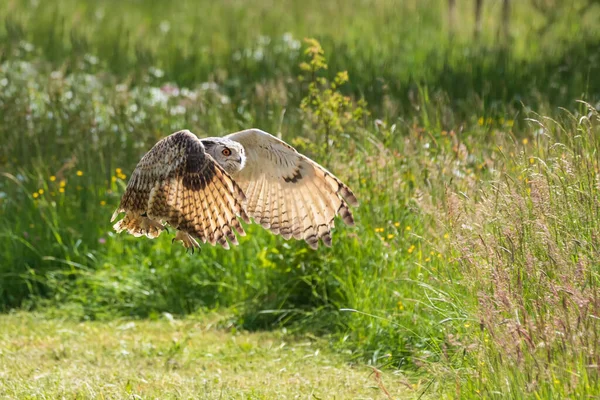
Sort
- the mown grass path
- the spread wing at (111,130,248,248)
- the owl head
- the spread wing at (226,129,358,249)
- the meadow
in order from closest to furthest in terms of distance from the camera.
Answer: the meadow, the spread wing at (111,130,248,248), the owl head, the mown grass path, the spread wing at (226,129,358,249)

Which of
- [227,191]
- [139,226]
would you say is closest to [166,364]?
[139,226]

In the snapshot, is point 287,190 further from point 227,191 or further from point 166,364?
point 166,364

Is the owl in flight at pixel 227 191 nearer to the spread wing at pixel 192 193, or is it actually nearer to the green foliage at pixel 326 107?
the spread wing at pixel 192 193

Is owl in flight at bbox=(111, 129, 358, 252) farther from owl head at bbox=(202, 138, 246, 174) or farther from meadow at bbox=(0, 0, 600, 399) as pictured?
meadow at bbox=(0, 0, 600, 399)

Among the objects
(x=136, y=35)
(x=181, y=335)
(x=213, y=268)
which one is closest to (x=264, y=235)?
(x=213, y=268)

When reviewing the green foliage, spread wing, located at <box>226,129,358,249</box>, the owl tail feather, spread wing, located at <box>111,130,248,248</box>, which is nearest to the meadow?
the green foliage

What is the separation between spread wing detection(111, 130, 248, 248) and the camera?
5449 millimetres

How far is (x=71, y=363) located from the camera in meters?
6.94

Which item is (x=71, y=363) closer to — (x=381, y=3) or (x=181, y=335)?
(x=181, y=335)

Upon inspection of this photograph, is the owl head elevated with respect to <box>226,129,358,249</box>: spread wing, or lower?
elevated

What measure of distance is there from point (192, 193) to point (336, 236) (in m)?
2.26

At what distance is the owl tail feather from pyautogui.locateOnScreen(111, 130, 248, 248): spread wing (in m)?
0.41

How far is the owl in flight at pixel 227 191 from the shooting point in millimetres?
5465

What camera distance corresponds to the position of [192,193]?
550cm
